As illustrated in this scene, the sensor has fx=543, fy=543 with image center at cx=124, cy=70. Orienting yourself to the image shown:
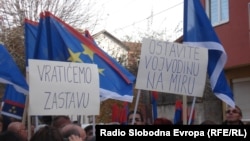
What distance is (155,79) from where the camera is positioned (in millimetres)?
6617

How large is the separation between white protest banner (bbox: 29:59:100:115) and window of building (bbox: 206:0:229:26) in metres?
11.0

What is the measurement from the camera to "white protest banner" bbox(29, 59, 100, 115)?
5.87 meters

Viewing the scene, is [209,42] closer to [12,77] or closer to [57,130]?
[12,77]

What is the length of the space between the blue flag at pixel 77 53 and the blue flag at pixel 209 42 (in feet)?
4.18

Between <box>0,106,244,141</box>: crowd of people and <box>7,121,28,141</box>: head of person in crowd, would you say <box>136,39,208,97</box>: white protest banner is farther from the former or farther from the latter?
<box>7,121,28,141</box>: head of person in crowd

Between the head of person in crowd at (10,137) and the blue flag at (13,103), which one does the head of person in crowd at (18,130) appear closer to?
the head of person in crowd at (10,137)

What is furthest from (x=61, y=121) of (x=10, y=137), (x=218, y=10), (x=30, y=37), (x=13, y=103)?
(x=218, y=10)

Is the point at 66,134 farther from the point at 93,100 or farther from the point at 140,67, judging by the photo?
the point at 140,67

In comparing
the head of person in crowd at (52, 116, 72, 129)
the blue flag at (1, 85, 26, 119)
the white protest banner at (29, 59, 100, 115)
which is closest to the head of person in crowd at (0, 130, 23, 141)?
the white protest banner at (29, 59, 100, 115)

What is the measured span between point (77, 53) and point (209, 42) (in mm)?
1877

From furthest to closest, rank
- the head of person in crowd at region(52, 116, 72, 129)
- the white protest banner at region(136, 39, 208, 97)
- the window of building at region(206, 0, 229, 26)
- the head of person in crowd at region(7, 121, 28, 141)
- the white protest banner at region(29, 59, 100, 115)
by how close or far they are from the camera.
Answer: the window of building at region(206, 0, 229, 26)
the white protest banner at region(136, 39, 208, 97)
the head of person in crowd at region(52, 116, 72, 129)
the white protest banner at region(29, 59, 100, 115)
the head of person in crowd at region(7, 121, 28, 141)

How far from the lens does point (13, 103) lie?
27.8ft

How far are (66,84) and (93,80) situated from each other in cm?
34

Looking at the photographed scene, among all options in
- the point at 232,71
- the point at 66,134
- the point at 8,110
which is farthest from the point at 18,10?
the point at 66,134
